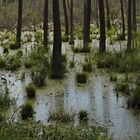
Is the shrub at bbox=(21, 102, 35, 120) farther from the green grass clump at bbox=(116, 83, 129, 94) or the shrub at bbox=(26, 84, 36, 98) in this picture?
the green grass clump at bbox=(116, 83, 129, 94)

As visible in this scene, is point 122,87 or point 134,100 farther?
point 122,87

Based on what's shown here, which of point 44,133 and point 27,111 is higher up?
point 27,111

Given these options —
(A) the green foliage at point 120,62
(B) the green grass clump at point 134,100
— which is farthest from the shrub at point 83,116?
(A) the green foliage at point 120,62

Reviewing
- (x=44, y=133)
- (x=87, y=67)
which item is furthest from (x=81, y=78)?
(x=44, y=133)

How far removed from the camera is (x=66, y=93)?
11.9m

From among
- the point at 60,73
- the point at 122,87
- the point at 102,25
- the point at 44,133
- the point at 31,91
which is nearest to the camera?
the point at 44,133

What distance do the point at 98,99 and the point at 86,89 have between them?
1.09m

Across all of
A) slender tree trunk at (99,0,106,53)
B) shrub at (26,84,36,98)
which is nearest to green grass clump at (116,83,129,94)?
shrub at (26,84,36,98)

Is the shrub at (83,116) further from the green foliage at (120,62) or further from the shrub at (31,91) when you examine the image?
the green foliage at (120,62)

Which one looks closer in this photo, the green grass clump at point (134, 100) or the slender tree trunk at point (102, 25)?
the green grass clump at point (134, 100)

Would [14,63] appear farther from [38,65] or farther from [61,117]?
[61,117]

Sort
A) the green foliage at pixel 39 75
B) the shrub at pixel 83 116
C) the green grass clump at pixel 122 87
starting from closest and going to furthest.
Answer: the shrub at pixel 83 116, the green grass clump at pixel 122 87, the green foliage at pixel 39 75

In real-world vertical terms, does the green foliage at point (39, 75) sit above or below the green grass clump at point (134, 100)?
above

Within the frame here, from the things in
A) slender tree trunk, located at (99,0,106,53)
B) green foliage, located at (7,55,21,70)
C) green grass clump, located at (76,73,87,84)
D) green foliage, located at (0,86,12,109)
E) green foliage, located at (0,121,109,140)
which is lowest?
green foliage, located at (0,121,109,140)
